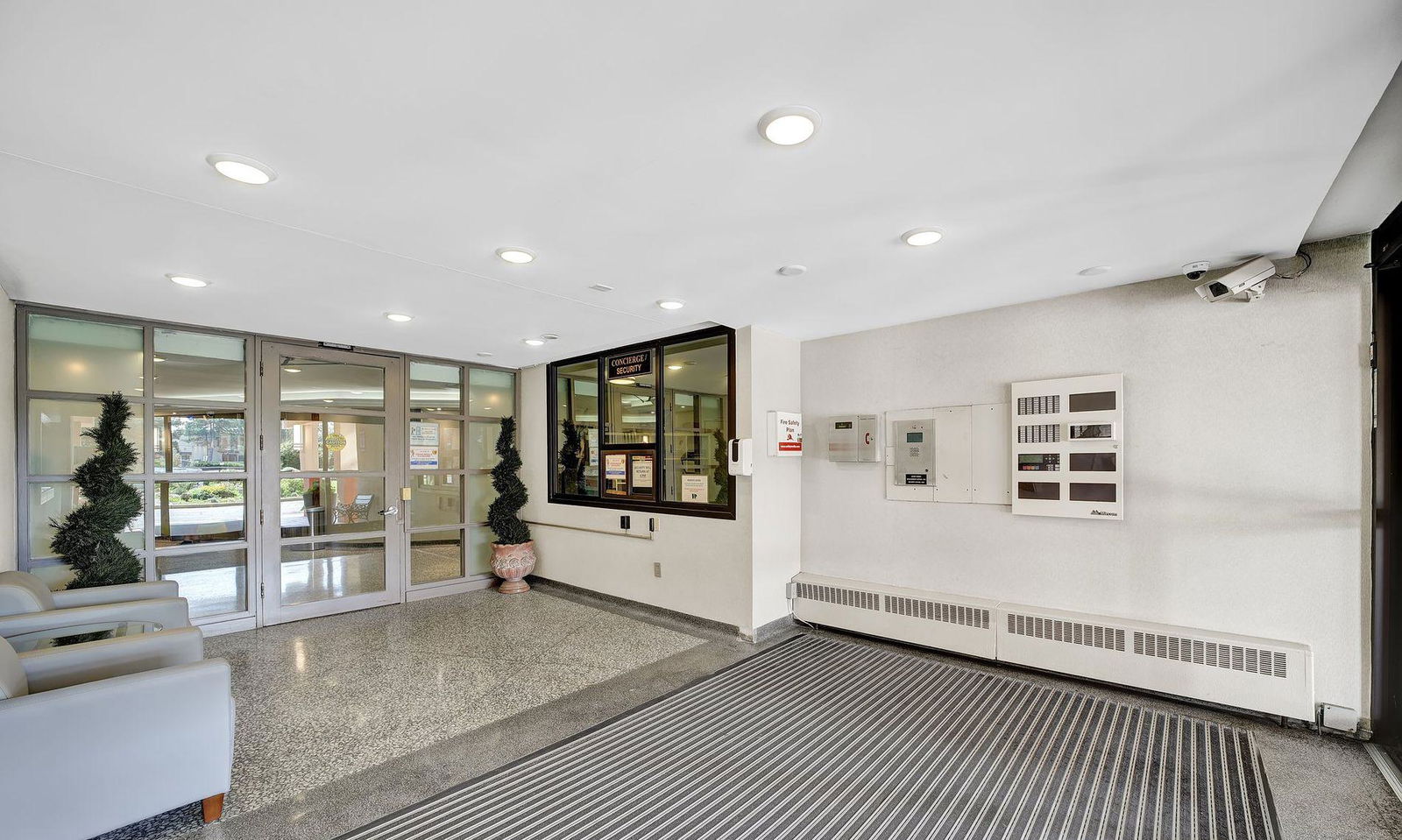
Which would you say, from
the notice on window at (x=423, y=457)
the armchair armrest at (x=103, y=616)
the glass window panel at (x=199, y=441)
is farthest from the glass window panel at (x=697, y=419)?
the glass window panel at (x=199, y=441)

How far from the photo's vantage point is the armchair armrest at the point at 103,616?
2.85m

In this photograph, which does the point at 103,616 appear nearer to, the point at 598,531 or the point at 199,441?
the point at 199,441

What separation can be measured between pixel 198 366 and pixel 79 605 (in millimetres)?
2213

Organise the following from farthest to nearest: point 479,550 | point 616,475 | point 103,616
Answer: point 479,550
point 616,475
point 103,616

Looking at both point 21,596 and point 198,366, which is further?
point 198,366

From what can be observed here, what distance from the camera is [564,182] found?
224 cm

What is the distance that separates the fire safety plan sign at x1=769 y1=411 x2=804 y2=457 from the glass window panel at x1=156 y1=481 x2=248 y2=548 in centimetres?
450

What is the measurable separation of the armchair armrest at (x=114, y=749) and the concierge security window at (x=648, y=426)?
327 cm

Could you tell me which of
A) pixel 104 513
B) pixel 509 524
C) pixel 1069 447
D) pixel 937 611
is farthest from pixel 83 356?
pixel 1069 447

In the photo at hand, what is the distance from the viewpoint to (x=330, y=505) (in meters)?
5.48

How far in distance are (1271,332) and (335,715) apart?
555 centimetres

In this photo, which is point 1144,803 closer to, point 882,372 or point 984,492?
point 984,492

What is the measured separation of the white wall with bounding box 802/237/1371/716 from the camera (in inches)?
117

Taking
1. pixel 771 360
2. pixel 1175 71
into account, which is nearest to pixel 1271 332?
pixel 1175 71
